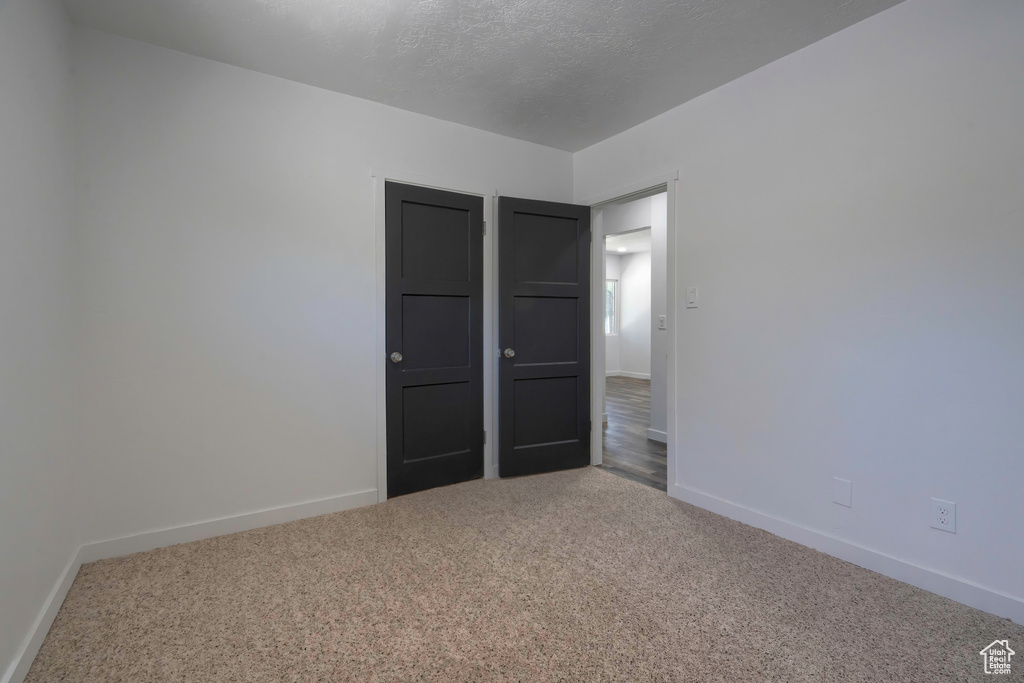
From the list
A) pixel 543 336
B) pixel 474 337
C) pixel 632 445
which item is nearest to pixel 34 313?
pixel 474 337

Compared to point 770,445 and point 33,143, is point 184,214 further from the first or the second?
point 770,445

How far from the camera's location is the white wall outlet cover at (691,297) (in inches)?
116

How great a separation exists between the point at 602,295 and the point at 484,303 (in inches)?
44.0

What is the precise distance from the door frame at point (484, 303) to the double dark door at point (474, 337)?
0.04 metres

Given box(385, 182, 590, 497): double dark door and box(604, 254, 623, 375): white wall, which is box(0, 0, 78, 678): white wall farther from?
box(604, 254, 623, 375): white wall

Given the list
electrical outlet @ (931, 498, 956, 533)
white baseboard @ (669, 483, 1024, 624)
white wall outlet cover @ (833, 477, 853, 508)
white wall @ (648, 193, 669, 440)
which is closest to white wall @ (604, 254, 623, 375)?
Result: white wall @ (648, 193, 669, 440)

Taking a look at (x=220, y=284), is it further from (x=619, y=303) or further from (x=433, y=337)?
(x=619, y=303)

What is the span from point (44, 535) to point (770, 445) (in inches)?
133

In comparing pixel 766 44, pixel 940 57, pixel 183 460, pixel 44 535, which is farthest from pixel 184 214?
pixel 940 57

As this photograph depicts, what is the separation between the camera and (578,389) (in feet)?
12.2

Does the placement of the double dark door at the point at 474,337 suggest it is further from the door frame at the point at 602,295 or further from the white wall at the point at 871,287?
the white wall at the point at 871,287

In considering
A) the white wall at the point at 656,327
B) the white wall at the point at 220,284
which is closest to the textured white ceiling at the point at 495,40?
the white wall at the point at 220,284

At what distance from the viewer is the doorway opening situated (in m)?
4.00

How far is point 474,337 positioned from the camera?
3.38 m
